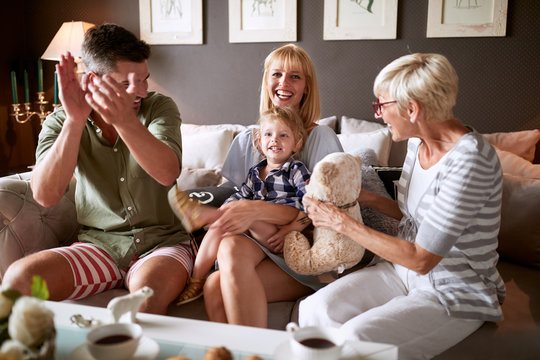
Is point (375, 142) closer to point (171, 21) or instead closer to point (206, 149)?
point (206, 149)

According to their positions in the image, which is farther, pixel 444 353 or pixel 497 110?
pixel 497 110

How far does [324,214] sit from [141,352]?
75 cm

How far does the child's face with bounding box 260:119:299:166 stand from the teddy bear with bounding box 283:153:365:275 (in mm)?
264

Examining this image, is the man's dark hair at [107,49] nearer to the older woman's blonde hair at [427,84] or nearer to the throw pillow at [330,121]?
the older woman's blonde hair at [427,84]

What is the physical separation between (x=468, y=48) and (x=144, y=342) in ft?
9.18

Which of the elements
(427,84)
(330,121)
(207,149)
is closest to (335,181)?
(427,84)

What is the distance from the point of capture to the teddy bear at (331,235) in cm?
160

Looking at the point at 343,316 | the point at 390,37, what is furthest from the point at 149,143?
the point at 390,37

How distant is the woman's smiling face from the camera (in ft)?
6.73

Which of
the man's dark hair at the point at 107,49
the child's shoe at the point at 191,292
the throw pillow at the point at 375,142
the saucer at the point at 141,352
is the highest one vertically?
the man's dark hair at the point at 107,49

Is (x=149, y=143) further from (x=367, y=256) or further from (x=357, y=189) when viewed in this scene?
(x=367, y=256)

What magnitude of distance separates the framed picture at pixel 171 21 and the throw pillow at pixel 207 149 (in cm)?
96

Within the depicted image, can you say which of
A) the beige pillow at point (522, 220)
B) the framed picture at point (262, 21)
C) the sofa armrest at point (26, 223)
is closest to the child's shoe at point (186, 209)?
the sofa armrest at point (26, 223)

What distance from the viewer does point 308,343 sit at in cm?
97
